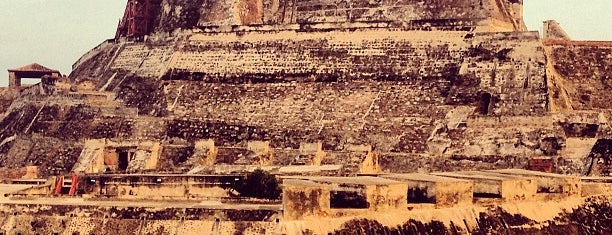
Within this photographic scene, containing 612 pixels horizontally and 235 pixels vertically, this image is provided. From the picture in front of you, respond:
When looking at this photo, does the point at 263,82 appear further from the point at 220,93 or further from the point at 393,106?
the point at 393,106

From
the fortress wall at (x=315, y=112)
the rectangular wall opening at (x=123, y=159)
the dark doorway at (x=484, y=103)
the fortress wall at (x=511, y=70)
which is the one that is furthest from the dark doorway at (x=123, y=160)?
A: the dark doorway at (x=484, y=103)

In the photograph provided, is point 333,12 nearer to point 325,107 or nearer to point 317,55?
point 317,55

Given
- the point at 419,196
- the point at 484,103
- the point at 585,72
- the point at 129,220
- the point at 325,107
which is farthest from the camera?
the point at 585,72

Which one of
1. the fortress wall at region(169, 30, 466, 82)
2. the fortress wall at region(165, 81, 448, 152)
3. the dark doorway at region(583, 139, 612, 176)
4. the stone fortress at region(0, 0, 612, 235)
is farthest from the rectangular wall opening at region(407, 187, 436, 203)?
the fortress wall at region(169, 30, 466, 82)

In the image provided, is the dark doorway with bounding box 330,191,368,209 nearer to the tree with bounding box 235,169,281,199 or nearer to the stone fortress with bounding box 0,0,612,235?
the tree with bounding box 235,169,281,199

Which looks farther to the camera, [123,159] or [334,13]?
[334,13]

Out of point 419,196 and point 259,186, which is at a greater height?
point 419,196

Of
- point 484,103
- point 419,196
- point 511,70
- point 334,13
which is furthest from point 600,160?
point 334,13

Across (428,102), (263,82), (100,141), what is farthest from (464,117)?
(100,141)
